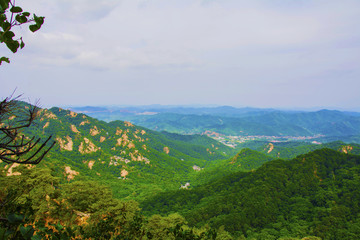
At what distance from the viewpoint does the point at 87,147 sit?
4363 inches

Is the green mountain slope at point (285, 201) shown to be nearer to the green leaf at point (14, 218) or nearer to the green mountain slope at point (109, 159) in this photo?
the green mountain slope at point (109, 159)

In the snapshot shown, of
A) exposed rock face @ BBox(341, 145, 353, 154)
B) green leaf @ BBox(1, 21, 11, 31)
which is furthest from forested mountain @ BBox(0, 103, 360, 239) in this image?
green leaf @ BBox(1, 21, 11, 31)

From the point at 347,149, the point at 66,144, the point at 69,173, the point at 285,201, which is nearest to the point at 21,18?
the point at 285,201

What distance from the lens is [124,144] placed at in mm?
129750

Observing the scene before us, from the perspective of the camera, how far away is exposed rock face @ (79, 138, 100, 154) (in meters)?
108

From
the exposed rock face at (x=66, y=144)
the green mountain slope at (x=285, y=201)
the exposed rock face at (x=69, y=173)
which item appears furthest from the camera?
the exposed rock face at (x=66, y=144)

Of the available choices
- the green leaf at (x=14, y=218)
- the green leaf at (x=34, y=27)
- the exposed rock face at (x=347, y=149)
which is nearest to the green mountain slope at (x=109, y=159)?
the green leaf at (x=14, y=218)

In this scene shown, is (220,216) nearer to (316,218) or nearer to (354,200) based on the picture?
(316,218)

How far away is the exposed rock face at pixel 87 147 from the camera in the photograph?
108m

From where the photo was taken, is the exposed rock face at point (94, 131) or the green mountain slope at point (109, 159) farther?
the exposed rock face at point (94, 131)

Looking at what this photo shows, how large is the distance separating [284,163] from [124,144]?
102208 millimetres

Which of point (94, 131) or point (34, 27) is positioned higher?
point (34, 27)

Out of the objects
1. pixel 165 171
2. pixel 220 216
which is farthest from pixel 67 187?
pixel 165 171

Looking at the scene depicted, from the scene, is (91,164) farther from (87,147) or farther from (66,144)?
(66,144)
